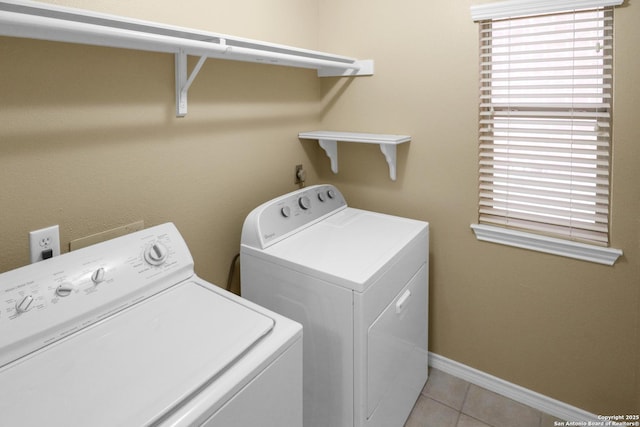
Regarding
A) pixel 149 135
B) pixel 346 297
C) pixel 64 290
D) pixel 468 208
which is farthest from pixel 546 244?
pixel 64 290

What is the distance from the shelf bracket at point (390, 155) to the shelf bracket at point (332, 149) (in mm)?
332

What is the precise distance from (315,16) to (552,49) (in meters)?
1.22

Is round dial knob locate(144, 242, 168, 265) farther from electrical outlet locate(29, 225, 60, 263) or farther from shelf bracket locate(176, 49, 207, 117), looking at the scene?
shelf bracket locate(176, 49, 207, 117)

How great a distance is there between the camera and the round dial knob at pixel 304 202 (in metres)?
1.90

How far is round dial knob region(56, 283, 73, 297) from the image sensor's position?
3.62 feet

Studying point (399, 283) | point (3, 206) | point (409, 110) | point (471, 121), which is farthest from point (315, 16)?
point (3, 206)

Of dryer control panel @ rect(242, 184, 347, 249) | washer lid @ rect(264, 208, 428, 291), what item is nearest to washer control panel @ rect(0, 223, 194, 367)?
dryer control panel @ rect(242, 184, 347, 249)

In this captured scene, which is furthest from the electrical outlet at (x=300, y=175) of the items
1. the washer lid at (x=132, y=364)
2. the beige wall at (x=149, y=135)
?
the washer lid at (x=132, y=364)

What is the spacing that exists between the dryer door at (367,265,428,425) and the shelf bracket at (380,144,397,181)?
52 cm

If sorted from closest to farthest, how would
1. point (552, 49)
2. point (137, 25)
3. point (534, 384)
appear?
point (137, 25)
point (552, 49)
point (534, 384)

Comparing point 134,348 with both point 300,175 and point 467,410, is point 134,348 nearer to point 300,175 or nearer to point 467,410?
point 300,175

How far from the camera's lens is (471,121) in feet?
6.11

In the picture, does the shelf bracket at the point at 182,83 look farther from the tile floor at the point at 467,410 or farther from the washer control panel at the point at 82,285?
the tile floor at the point at 467,410

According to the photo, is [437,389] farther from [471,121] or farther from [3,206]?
[3,206]
